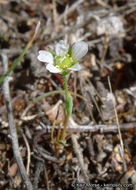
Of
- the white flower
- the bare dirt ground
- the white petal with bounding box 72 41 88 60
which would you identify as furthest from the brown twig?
the white petal with bounding box 72 41 88 60

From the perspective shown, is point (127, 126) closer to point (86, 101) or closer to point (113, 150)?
point (113, 150)

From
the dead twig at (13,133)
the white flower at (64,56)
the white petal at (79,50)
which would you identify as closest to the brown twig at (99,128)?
the dead twig at (13,133)

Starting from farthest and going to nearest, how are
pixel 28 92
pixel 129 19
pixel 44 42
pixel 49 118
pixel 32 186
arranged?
1. pixel 129 19
2. pixel 44 42
3. pixel 28 92
4. pixel 49 118
5. pixel 32 186

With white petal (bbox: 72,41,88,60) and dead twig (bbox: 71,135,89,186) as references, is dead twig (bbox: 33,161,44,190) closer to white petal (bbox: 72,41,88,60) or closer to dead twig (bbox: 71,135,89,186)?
dead twig (bbox: 71,135,89,186)

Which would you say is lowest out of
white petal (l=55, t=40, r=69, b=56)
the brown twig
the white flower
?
the brown twig

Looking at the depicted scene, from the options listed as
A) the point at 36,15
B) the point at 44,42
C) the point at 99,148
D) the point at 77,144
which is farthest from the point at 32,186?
the point at 36,15

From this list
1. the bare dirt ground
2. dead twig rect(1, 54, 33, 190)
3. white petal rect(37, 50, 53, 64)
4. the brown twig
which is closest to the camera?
white petal rect(37, 50, 53, 64)

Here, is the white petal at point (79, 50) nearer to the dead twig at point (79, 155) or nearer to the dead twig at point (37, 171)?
the dead twig at point (79, 155)
